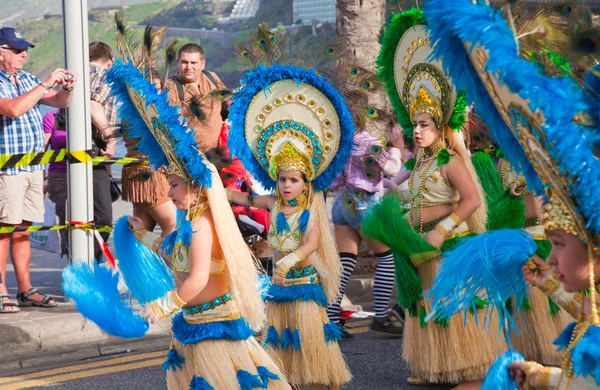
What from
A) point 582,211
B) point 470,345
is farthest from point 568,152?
point 470,345

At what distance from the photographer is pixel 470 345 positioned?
19.0 ft

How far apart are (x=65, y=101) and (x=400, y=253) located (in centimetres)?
321

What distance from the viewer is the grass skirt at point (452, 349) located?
579 centimetres

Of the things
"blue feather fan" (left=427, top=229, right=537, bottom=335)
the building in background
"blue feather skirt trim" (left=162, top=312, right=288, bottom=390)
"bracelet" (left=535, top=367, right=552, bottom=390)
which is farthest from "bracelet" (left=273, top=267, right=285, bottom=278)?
the building in background

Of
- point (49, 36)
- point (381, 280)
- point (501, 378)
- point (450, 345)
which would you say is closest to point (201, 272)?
point (501, 378)

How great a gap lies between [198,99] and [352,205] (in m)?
1.89

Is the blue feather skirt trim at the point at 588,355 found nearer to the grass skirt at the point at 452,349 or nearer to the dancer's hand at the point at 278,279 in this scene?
the grass skirt at the point at 452,349

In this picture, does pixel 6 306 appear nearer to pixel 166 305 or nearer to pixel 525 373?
pixel 166 305

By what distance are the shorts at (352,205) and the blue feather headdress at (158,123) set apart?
85.1 inches

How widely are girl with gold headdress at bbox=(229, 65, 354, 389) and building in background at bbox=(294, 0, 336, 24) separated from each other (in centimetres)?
2523

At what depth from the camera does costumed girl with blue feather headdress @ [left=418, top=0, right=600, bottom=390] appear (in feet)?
9.27

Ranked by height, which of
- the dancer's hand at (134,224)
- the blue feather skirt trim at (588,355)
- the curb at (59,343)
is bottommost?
the curb at (59,343)

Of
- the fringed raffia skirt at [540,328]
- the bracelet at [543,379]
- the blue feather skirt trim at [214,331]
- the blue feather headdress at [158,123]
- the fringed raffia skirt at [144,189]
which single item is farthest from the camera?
the fringed raffia skirt at [144,189]

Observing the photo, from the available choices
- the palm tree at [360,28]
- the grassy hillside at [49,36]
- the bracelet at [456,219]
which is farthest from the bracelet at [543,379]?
the grassy hillside at [49,36]
